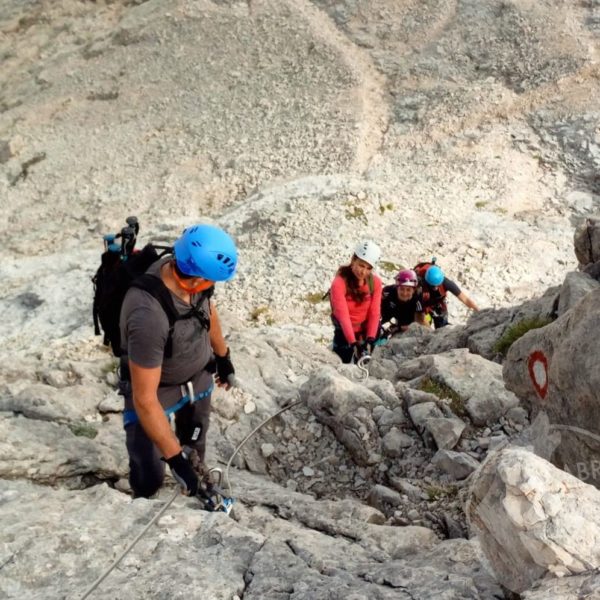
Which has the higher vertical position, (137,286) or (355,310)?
(137,286)

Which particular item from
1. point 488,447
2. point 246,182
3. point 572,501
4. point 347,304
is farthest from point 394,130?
point 572,501

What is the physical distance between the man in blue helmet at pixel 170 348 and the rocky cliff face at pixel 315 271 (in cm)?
41

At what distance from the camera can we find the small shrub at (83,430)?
7785mm

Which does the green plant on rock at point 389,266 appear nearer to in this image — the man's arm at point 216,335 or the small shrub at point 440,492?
A: the man's arm at point 216,335

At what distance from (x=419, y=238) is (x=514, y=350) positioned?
13.2 metres

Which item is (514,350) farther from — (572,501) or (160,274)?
(160,274)

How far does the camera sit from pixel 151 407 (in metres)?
5.66

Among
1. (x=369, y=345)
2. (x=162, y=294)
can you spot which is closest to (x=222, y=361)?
(x=162, y=294)

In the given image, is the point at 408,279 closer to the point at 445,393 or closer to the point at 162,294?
the point at 445,393

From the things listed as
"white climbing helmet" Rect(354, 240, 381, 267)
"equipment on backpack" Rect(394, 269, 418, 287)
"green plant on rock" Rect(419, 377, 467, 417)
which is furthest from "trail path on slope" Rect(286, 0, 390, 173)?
"green plant on rock" Rect(419, 377, 467, 417)

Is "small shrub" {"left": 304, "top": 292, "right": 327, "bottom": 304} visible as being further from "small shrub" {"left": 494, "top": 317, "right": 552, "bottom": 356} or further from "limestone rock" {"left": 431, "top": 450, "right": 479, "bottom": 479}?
"limestone rock" {"left": 431, "top": 450, "right": 479, "bottom": 479}

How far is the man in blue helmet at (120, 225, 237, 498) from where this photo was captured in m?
5.60

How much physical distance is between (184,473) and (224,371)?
5.55ft

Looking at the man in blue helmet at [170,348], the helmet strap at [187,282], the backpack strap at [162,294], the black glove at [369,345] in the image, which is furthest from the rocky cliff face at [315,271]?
the helmet strap at [187,282]
